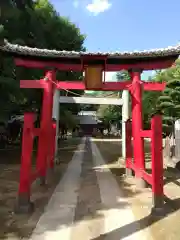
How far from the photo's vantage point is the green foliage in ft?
41.2

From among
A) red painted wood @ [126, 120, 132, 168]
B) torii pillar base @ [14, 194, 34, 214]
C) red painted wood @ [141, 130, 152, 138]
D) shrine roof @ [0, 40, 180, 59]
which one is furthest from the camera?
red painted wood @ [126, 120, 132, 168]

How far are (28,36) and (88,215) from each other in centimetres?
1403

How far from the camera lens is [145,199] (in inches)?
279

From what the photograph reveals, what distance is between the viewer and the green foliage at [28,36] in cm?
1255

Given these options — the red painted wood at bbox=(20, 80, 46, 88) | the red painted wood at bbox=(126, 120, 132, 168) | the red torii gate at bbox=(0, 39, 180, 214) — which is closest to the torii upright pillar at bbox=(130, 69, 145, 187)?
the red torii gate at bbox=(0, 39, 180, 214)

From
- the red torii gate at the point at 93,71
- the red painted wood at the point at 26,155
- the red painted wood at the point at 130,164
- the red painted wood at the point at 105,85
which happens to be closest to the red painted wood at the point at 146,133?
the red torii gate at the point at 93,71

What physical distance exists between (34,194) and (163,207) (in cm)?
341

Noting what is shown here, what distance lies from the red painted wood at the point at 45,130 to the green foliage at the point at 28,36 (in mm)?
1460

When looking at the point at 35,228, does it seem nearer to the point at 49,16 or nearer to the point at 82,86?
the point at 82,86

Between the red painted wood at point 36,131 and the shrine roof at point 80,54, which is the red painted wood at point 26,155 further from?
the shrine roof at point 80,54

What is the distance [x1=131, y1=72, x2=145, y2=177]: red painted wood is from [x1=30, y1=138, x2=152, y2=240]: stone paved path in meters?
1.09

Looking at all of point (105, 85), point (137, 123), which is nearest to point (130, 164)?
point (137, 123)

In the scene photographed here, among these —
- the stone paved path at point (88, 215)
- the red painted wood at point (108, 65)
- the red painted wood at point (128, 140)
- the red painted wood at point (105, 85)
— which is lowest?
the stone paved path at point (88, 215)

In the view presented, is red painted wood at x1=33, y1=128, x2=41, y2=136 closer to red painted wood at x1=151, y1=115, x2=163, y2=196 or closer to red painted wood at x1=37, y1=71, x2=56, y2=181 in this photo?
red painted wood at x1=37, y1=71, x2=56, y2=181
